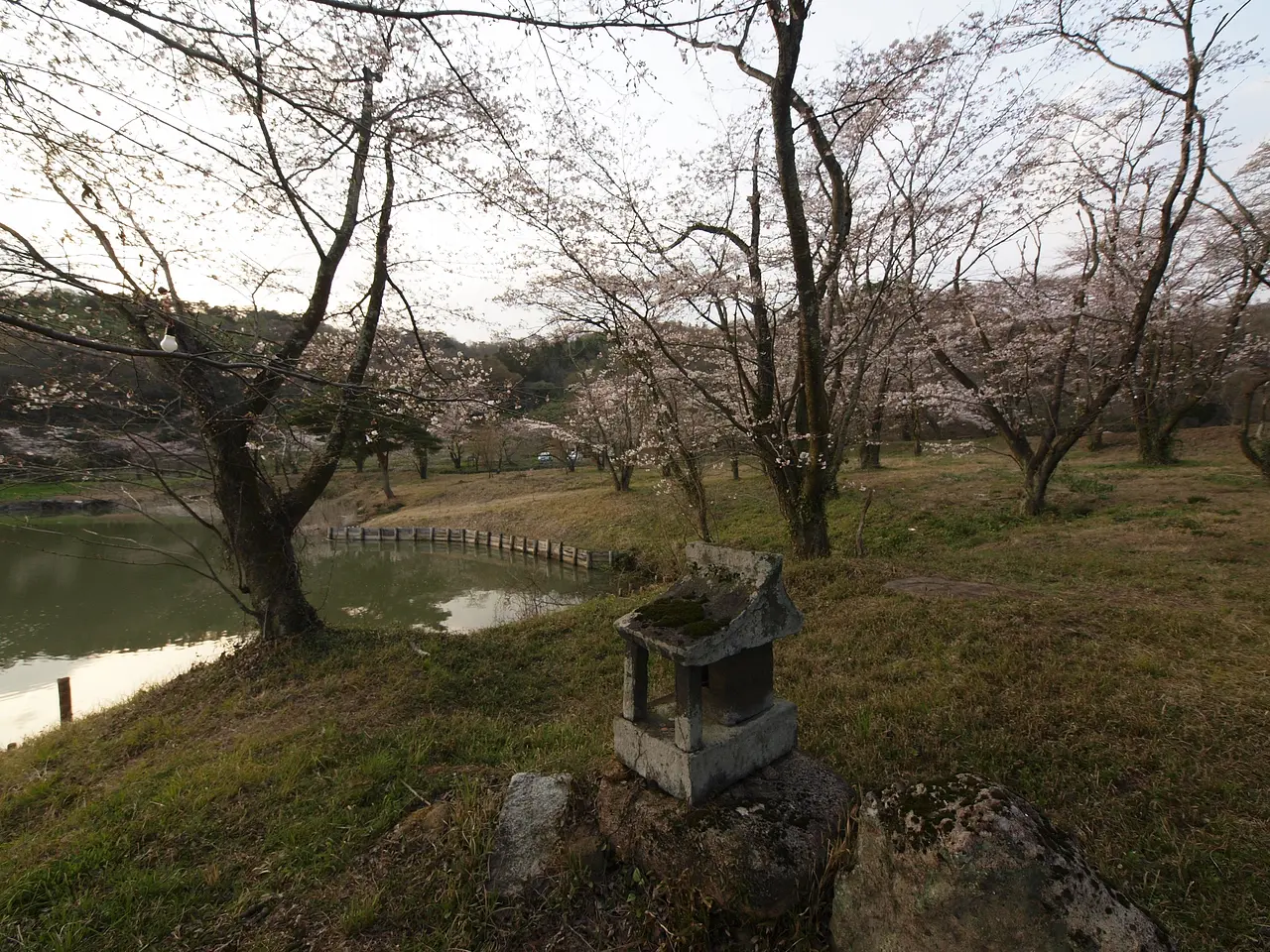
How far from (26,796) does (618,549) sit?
1215cm

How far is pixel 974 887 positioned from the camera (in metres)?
1.64

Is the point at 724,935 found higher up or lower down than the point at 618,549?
higher up

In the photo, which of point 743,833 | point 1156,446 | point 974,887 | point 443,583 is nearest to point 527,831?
point 743,833

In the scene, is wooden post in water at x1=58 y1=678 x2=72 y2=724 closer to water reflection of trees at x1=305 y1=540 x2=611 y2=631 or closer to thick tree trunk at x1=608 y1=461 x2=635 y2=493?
water reflection of trees at x1=305 y1=540 x2=611 y2=631

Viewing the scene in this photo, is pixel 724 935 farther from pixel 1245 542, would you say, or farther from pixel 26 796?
pixel 1245 542

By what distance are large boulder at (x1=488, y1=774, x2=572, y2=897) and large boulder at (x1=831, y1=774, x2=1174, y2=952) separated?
53.7 inches

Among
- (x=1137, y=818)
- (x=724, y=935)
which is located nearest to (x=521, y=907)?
(x=724, y=935)

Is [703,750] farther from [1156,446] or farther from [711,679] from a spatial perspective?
[1156,446]

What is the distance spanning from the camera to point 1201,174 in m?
8.34

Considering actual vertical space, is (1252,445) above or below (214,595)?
above

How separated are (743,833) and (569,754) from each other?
168 cm

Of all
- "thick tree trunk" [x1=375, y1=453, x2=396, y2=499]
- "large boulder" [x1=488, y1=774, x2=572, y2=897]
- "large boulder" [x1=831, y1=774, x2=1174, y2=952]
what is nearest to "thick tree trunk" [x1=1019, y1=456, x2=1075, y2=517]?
"large boulder" [x1=831, y1=774, x2=1174, y2=952]

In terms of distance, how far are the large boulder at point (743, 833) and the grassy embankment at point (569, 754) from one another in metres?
0.12

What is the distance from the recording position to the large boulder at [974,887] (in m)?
1.56
